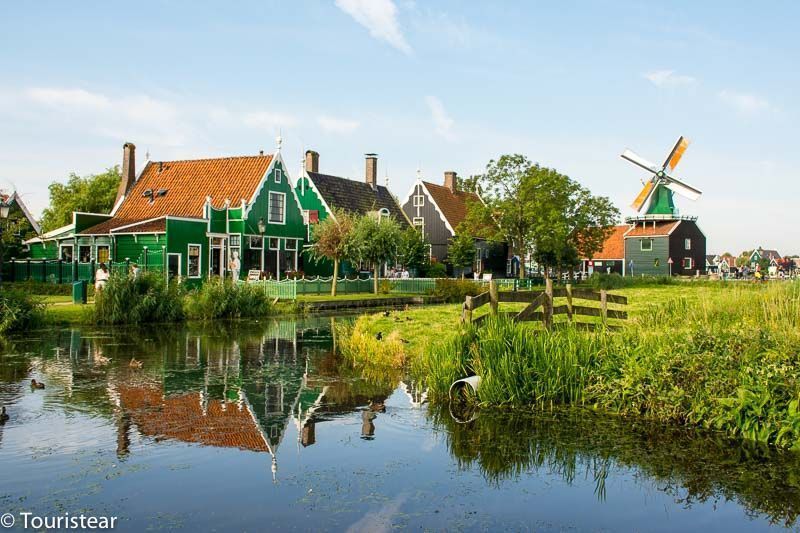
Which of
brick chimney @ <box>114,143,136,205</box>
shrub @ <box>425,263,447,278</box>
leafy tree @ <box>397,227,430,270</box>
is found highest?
brick chimney @ <box>114,143,136,205</box>

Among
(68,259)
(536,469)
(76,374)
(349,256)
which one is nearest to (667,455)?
(536,469)

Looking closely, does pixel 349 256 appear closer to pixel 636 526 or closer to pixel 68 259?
pixel 68 259

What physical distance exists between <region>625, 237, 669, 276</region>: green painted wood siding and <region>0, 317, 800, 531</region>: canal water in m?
65.7

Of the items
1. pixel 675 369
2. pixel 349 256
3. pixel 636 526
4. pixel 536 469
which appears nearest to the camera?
pixel 636 526

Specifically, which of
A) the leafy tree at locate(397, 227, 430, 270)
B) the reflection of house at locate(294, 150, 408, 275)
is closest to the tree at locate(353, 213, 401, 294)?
the reflection of house at locate(294, 150, 408, 275)

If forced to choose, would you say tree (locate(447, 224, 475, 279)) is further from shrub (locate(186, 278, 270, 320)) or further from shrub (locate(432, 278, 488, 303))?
shrub (locate(186, 278, 270, 320))

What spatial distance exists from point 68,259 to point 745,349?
3864 cm

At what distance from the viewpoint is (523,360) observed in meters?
11.7

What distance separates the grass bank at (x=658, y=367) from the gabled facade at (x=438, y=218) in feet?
146

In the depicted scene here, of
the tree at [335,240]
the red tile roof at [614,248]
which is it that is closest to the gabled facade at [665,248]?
the red tile roof at [614,248]

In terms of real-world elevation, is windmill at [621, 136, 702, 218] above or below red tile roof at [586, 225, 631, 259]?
above

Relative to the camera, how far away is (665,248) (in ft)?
241

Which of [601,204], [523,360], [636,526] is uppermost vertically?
→ [601,204]

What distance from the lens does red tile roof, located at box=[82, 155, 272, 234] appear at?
1635 inches
